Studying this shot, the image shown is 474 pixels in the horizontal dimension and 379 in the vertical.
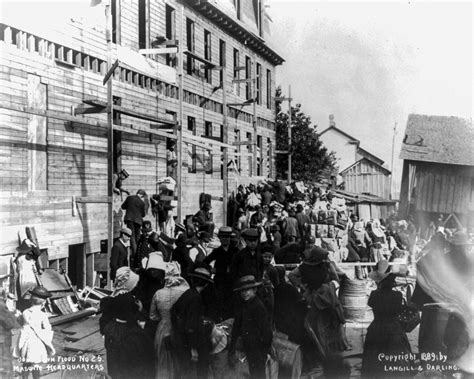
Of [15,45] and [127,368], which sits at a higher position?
[15,45]

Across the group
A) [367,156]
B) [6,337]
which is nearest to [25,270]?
[6,337]

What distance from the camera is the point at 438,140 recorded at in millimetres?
13422

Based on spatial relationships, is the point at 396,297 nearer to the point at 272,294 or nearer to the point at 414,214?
the point at 272,294

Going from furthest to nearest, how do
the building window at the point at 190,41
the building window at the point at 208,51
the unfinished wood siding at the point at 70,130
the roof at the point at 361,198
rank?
1. the roof at the point at 361,198
2. the building window at the point at 208,51
3. the building window at the point at 190,41
4. the unfinished wood siding at the point at 70,130

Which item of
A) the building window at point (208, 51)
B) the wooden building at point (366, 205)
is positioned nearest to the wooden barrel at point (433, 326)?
the wooden building at point (366, 205)

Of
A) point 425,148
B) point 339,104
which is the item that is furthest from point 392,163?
point 339,104

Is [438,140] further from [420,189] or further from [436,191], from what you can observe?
[420,189]

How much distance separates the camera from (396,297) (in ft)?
Answer: 21.9

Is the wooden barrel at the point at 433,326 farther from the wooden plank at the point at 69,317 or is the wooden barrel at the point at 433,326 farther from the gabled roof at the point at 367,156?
the gabled roof at the point at 367,156

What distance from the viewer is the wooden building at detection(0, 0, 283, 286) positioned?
10.1 meters

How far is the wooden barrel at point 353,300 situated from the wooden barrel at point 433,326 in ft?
4.34

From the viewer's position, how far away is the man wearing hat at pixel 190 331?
602 centimetres

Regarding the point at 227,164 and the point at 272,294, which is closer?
the point at 272,294

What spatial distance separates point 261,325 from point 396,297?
1.81 metres
